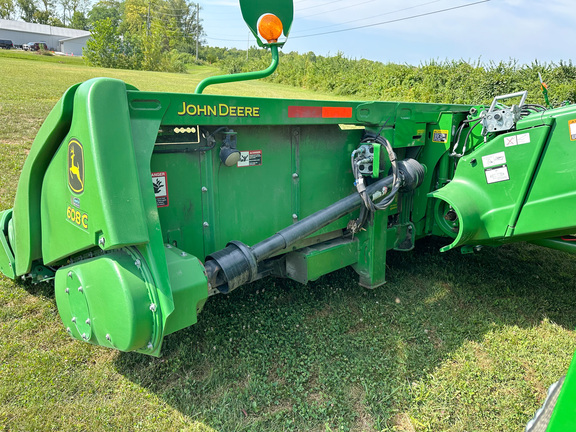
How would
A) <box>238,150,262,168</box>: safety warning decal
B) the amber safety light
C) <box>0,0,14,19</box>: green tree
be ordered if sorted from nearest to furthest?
the amber safety light
<box>238,150,262,168</box>: safety warning decal
<box>0,0,14,19</box>: green tree

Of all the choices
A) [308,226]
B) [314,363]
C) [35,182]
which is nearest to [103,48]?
[35,182]

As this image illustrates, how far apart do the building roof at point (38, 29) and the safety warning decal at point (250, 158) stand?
248 ft

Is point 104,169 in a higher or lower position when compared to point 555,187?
higher

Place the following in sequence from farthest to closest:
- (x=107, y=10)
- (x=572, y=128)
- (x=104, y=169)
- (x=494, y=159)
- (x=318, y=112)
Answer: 1. (x=107, y=10)
2. (x=494, y=159)
3. (x=318, y=112)
4. (x=572, y=128)
5. (x=104, y=169)

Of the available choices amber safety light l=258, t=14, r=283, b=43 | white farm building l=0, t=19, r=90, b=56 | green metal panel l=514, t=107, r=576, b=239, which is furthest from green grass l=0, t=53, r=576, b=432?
white farm building l=0, t=19, r=90, b=56

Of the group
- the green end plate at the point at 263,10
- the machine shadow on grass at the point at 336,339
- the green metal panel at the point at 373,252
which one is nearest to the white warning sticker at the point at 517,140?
the green metal panel at the point at 373,252

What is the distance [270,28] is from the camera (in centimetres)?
230

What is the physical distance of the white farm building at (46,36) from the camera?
62881 mm

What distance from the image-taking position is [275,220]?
9.62 feet

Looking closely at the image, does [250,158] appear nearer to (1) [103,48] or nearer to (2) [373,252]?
A: (2) [373,252]

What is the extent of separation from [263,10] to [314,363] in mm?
2051

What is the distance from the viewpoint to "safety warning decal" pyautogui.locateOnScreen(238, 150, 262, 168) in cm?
267

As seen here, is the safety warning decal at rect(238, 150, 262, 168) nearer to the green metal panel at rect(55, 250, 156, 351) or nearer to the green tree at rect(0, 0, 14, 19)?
the green metal panel at rect(55, 250, 156, 351)

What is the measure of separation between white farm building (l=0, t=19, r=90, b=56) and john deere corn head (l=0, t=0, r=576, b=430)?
72.9 metres
